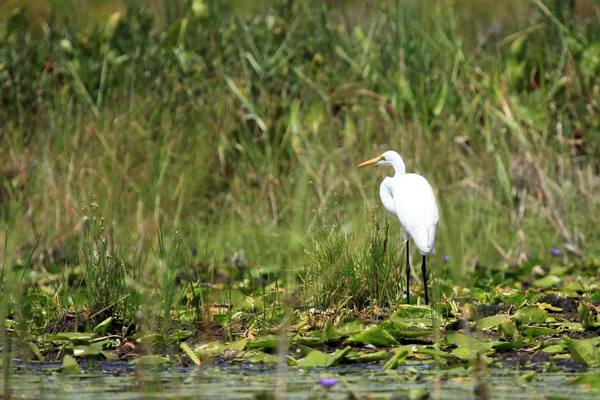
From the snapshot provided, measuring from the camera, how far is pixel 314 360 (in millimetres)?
3920

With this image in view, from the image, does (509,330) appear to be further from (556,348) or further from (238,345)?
(238,345)

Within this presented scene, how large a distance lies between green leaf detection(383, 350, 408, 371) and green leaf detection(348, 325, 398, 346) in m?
0.30

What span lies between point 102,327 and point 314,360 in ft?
3.69

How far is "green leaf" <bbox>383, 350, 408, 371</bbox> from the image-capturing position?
12.5 feet

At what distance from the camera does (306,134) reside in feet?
30.6

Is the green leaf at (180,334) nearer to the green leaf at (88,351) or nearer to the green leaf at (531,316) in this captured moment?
the green leaf at (88,351)

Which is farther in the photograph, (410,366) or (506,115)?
(506,115)

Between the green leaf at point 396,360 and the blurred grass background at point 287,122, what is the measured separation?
308 cm

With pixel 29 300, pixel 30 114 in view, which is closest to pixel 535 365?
pixel 29 300

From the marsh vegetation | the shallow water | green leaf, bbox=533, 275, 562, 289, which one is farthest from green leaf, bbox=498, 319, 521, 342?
green leaf, bbox=533, 275, 562, 289

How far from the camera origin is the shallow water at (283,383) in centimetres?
330

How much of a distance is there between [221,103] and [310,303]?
185 inches

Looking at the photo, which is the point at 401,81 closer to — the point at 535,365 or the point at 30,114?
the point at 30,114

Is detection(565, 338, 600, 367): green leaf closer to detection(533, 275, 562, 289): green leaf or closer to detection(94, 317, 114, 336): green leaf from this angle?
detection(94, 317, 114, 336): green leaf
